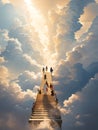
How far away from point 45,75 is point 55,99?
15115 mm

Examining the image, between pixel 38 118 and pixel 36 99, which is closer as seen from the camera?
pixel 38 118

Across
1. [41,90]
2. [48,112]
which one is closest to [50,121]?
[48,112]

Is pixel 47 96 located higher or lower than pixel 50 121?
higher

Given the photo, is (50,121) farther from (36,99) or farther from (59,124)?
(36,99)

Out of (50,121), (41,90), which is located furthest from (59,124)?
(41,90)

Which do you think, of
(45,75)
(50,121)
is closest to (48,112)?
(50,121)

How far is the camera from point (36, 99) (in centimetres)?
19975

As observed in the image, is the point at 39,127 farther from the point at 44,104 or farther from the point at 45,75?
the point at 45,75

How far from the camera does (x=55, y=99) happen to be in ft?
634

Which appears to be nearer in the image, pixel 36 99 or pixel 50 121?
pixel 50 121

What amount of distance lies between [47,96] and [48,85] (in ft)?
22.1

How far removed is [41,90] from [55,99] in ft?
29.8

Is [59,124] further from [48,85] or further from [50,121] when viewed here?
[48,85]

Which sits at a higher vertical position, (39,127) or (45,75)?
(45,75)
